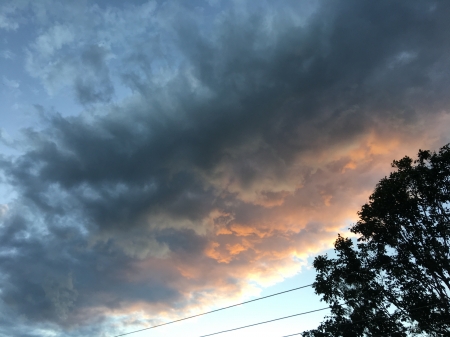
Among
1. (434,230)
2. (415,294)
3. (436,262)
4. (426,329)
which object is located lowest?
(426,329)

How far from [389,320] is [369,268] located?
384cm

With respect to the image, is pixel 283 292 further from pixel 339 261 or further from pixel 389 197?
pixel 389 197

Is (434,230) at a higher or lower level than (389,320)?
higher

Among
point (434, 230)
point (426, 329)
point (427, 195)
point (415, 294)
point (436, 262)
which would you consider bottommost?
point (426, 329)

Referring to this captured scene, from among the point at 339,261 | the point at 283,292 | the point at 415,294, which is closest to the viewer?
the point at 283,292

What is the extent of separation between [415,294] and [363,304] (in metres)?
3.96

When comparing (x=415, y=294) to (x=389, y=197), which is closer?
(x=415, y=294)

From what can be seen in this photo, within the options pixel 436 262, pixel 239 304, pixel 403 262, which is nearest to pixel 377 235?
pixel 403 262

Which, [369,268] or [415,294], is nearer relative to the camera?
[415,294]

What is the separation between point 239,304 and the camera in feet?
69.1

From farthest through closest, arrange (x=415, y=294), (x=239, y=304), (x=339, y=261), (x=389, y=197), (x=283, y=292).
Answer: (x=339, y=261) < (x=389, y=197) < (x=415, y=294) < (x=239, y=304) < (x=283, y=292)

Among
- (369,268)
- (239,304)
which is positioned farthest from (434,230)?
(239,304)

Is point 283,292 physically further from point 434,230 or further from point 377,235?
point 434,230

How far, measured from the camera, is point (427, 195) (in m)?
23.6
